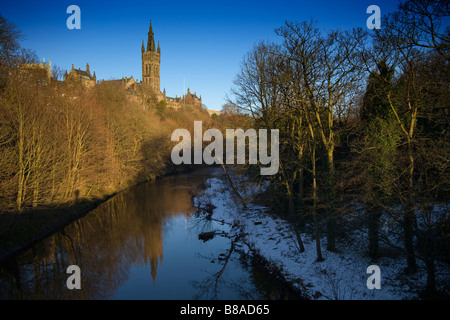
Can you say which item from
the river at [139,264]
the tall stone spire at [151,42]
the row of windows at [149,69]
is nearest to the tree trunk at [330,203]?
the river at [139,264]

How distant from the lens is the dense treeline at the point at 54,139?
1581 centimetres

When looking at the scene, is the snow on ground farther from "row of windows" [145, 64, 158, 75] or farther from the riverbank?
"row of windows" [145, 64, 158, 75]

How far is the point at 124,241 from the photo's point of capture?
57.6 feet

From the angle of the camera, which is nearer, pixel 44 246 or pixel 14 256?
pixel 14 256

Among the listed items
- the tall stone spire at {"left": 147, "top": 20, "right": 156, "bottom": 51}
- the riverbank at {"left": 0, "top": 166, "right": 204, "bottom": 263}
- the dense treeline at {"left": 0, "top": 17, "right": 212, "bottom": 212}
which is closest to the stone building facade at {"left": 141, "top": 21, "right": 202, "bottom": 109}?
the tall stone spire at {"left": 147, "top": 20, "right": 156, "bottom": 51}

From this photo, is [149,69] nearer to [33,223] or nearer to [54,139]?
[54,139]

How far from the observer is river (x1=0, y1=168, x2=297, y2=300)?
1155 cm

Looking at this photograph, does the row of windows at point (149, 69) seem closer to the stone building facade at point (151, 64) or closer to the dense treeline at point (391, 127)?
the stone building facade at point (151, 64)

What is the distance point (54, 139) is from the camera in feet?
62.3

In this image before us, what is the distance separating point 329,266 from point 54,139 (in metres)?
19.4

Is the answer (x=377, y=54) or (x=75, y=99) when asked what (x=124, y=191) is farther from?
(x=377, y=54)

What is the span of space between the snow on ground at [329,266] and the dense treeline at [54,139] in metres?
13.9
